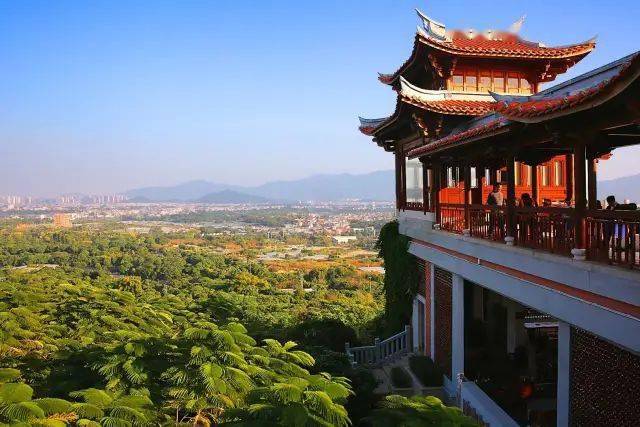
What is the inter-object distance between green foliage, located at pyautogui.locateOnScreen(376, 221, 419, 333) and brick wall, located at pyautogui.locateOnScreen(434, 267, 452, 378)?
72.1 inches

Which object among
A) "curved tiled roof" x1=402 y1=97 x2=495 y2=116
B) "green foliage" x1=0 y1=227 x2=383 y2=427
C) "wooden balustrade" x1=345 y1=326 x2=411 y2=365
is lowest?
"wooden balustrade" x1=345 y1=326 x2=411 y2=365

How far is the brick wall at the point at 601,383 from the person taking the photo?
566cm

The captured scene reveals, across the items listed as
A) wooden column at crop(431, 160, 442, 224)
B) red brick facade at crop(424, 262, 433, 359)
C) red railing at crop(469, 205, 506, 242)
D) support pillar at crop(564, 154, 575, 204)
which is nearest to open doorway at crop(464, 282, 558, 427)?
red brick facade at crop(424, 262, 433, 359)

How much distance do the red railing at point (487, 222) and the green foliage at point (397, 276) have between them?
14.5 feet

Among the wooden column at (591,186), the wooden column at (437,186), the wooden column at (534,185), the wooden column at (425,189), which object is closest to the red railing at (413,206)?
the wooden column at (425,189)

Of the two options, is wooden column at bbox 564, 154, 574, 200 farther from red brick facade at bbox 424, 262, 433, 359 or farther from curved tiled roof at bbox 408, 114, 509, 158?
red brick facade at bbox 424, 262, 433, 359

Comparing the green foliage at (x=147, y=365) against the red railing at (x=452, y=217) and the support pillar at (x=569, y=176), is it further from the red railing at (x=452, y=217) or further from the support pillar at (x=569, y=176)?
the support pillar at (x=569, y=176)

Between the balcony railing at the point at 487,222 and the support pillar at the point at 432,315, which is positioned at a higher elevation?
the balcony railing at the point at 487,222

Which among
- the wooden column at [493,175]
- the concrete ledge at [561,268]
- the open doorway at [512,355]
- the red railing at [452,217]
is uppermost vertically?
the wooden column at [493,175]

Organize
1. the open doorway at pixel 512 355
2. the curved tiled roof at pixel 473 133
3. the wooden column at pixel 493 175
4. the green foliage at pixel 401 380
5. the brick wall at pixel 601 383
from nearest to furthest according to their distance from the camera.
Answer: the brick wall at pixel 601 383
the curved tiled roof at pixel 473 133
the open doorway at pixel 512 355
the green foliage at pixel 401 380
the wooden column at pixel 493 175

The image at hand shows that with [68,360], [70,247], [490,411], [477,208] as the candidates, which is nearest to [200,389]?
[68,360]

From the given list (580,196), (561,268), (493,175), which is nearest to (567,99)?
(580,196)

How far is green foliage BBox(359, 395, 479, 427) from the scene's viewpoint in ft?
16.4

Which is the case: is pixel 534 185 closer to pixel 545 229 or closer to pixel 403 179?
pixel 403 179
